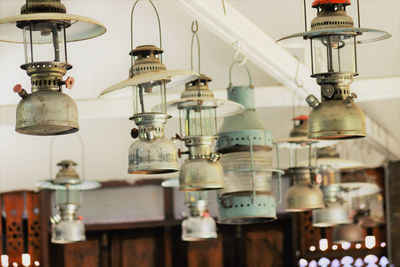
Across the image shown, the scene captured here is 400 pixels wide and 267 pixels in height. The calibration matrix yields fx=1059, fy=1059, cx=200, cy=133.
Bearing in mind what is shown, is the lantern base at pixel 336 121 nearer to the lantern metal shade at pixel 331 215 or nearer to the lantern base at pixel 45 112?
the lantern base at pixel 45 112

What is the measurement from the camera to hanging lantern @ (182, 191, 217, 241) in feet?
34.3

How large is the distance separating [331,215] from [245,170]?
2.69 metres

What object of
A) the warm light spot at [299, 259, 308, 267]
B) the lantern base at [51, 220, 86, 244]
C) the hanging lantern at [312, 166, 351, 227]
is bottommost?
the warm light spot at [299, 259, 308, 267]

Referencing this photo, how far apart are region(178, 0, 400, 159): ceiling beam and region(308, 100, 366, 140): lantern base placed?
1875 millimetres

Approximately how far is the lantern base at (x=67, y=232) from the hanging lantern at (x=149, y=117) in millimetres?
4503

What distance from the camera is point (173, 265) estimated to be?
13648 millimetres

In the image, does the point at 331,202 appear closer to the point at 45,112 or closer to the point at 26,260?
the point at 26,260

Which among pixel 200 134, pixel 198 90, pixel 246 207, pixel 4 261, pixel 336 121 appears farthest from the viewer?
pixel 4 261

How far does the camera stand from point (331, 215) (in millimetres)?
10219

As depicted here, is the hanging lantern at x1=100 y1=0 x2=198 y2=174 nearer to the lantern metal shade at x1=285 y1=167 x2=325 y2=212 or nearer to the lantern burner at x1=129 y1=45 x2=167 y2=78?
the lantern burner at x1=129 y1=45 x2=167 y2=78

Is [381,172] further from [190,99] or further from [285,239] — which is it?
[190,99]

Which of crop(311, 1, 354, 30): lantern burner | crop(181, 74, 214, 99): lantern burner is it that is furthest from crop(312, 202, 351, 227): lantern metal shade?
crop(311, 1, 354, 30): lantern burner

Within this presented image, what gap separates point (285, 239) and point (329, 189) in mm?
3499

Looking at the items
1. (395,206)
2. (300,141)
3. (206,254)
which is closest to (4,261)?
(206,254)
